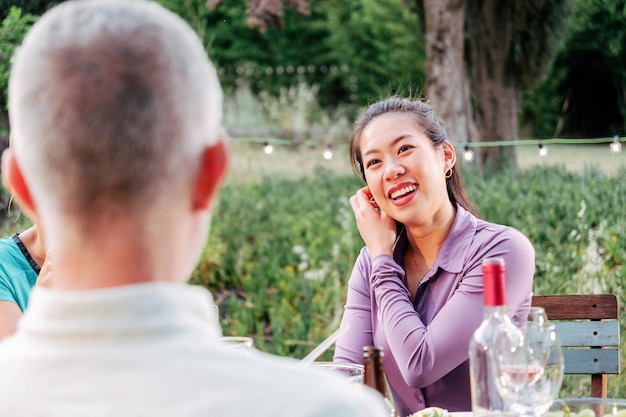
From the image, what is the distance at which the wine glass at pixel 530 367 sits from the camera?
1.61m

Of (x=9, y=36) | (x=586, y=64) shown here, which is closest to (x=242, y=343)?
(x=9, y=36)

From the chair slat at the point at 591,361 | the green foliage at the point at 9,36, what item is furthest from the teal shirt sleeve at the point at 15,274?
the green foliage at the point at 9,36

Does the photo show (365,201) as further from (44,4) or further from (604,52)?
(604,52)

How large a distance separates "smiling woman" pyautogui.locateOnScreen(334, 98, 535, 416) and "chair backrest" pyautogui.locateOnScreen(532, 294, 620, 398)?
413 mm

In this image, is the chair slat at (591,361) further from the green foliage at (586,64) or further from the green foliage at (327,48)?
the green foliage at (327,48)

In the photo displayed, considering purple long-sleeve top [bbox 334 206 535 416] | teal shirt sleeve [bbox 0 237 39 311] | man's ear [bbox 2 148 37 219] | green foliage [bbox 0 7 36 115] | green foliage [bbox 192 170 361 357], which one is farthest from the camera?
green foliage [bbox 192 170 361 357]

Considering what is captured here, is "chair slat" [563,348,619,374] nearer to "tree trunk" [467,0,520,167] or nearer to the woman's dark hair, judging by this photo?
the woman's dark hair

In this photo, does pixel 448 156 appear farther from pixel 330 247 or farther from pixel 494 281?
pixel 330 247

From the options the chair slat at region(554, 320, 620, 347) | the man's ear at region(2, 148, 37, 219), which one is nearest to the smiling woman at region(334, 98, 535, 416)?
the chair slat at region(554, 320, 620, 347)

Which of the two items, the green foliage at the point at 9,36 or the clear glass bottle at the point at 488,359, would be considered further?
the green foliage at the point at 9,36

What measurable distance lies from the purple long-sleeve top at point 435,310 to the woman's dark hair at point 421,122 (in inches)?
4.4

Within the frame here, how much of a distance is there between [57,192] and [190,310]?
0.14m

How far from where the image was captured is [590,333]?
2773 mm

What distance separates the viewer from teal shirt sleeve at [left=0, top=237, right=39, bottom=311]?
241 cm
